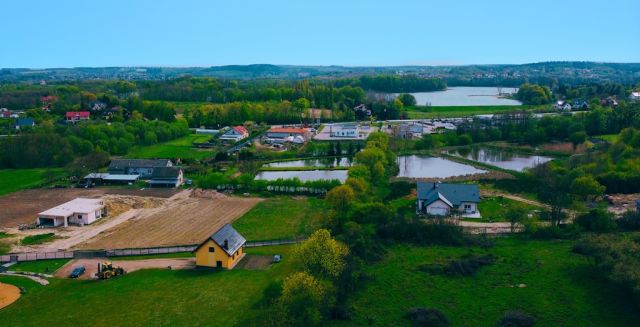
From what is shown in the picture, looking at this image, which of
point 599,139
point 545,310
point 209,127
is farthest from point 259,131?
point 545,310

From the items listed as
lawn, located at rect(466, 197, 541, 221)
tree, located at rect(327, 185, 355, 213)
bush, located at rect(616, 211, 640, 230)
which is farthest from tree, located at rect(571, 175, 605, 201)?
tree, located at rect(327, 185, 355, 213)

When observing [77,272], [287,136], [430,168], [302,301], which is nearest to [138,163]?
[287,136]

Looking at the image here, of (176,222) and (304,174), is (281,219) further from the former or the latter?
(304,174)

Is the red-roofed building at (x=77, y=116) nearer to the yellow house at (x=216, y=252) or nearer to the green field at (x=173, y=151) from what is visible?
the green field at (x=173, y=151)

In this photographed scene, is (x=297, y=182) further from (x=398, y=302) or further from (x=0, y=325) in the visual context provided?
(x=0, y=325)

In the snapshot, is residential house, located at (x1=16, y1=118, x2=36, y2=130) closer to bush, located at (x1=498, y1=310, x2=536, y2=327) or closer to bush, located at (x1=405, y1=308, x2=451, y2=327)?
bush, located at (x1=405, y1=308, x2=451, y2=327)

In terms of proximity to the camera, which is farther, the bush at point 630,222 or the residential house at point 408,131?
the residential house at point 408,131

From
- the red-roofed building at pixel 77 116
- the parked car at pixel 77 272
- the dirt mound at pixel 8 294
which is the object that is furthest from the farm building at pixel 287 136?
the dirt mound at pixel 8 294
